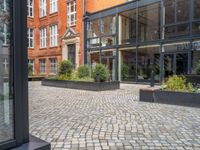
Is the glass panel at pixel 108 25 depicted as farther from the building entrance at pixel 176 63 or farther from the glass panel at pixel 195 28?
the glass panel at pixel 195 28

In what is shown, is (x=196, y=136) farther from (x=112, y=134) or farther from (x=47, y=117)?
(x=47, y=117)

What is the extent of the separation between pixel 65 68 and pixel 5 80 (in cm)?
1433

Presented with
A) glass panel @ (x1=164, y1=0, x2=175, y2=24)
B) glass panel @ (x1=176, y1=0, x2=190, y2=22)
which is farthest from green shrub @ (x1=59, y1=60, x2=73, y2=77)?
glass panel @ (x1=176, y1=0, x2=190, y2=22)

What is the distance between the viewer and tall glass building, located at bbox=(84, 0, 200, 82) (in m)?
15.0

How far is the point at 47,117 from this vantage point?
627 centimetres

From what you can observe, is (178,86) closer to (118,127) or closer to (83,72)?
(118,127)

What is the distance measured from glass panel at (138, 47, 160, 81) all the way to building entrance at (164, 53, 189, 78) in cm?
77

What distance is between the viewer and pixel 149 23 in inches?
720

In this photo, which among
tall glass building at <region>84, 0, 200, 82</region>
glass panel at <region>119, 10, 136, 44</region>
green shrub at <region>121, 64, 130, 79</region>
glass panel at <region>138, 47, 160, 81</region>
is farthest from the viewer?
green shrub at <region>121, 64, 130, 79</region>

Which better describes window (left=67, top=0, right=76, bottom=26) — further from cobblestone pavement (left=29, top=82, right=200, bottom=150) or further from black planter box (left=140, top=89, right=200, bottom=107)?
cobblestone pavement (left=29, top=82, right=200, bottom=150)

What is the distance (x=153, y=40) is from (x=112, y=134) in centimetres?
1340

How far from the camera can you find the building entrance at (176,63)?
1513 cm

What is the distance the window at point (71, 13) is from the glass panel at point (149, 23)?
328 inches

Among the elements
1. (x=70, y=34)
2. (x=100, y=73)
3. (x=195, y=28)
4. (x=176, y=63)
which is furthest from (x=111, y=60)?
(x=195, y=28)
